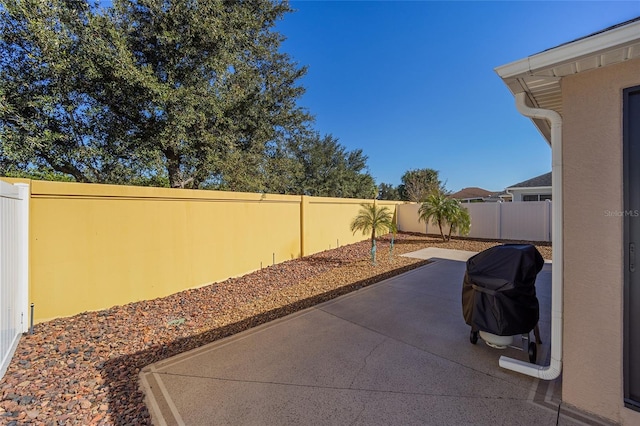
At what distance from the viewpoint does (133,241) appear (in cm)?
477

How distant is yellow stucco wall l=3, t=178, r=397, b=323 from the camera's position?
3887 millimetres

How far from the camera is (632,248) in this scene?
1.90 m

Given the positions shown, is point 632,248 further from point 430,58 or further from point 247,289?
point 430,58

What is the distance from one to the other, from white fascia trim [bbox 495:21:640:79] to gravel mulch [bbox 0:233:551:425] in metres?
4.15

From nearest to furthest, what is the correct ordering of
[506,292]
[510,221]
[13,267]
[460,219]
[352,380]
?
[352,380]
[506,292]
[13,267]
[460,219]
[510,221]

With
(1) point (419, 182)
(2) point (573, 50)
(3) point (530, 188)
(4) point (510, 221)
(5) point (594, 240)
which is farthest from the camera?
(1) point (419, 182)

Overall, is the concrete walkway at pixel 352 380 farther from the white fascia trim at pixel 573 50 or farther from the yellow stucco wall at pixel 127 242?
the white fascia trim at pixel 573 50

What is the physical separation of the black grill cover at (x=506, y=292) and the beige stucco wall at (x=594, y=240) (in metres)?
0.67

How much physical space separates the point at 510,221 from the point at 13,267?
15.6 metres

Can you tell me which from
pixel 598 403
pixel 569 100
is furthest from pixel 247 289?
pixel 569 100

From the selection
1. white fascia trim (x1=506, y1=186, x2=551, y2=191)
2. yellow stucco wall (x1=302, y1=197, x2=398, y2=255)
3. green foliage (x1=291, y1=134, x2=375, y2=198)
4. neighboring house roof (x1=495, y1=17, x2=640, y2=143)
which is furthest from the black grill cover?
white fascia trim (x1=506, y1=186, x2=551, y2=191)

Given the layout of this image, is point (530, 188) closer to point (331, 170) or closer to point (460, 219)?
point (460, 219)

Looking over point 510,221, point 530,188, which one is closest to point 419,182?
point 530,188

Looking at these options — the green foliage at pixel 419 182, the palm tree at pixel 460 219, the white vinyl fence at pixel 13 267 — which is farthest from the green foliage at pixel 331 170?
the white vinyl fence at pixel 13 267
